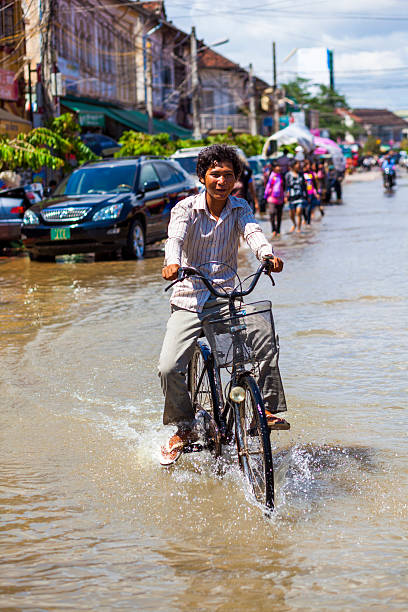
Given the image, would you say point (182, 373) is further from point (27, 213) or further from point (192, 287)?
point (27, 213)

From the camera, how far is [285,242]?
2008cm

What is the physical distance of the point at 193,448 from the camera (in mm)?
5383

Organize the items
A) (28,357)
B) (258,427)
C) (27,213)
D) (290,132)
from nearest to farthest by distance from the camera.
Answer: (258,427) < (28,357) < (27,213) < (290,132)

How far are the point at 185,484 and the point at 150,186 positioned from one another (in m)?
12.8

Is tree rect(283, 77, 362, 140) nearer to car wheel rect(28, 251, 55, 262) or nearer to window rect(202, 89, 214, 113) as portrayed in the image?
window rect(202, 89, 214, 113)

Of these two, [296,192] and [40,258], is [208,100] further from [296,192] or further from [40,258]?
[40,258]

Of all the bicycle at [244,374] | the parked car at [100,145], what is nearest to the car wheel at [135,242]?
the bicycle at [244,374]

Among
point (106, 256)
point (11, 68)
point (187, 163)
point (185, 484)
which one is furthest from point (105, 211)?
point (11, 68)

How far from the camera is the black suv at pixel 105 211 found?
1667 centimetres

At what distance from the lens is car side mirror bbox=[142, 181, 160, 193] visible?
1738 cm

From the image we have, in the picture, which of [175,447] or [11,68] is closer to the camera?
[175,447]

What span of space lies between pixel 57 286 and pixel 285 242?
735 cm

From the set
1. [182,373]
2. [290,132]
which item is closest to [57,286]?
[182,373]

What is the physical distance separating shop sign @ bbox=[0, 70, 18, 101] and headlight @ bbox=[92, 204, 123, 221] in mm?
16415
